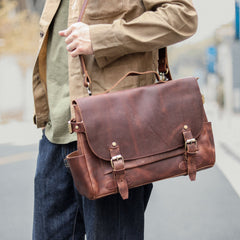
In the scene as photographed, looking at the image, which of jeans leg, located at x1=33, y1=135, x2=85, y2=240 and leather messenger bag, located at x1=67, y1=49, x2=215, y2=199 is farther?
jeans leg, located at x1=33, y1=135, x2=85, y2=240

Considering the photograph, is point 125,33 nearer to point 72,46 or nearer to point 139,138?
point 72,46

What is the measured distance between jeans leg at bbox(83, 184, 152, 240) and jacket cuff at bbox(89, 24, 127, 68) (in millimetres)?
482

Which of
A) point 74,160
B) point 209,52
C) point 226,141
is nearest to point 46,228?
point 74,160

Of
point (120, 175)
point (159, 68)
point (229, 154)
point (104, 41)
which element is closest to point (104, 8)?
point (104, 41)

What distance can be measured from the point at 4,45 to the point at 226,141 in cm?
884

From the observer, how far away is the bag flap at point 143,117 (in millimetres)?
1378

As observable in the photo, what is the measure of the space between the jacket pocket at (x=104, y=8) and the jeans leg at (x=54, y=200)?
0.48m

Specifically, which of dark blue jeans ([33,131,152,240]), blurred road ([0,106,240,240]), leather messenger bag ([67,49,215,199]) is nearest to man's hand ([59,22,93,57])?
leather messenger bag ([67,49,215,199])

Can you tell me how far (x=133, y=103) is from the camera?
4.68 feet

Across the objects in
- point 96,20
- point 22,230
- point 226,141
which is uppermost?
point 96,20

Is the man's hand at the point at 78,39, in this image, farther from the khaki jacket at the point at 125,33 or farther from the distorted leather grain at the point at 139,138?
the distorted leather grain at the point at 139,138

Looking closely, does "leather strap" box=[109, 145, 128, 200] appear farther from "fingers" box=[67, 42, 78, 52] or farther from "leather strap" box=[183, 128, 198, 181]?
"fingers" box=[67, 42, 78, 52]

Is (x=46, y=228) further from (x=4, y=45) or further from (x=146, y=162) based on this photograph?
(x=4, y=45)

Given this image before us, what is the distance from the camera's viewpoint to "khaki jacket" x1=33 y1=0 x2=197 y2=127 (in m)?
1.41
